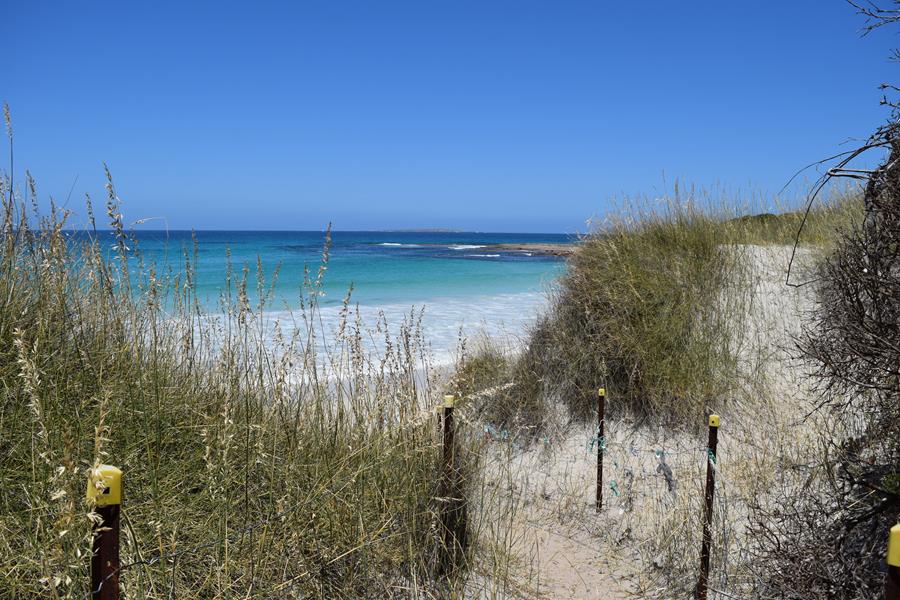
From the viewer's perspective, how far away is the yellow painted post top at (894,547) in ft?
3.73

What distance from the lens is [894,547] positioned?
1152 millimetres

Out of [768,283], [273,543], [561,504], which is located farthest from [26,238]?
[768,283]

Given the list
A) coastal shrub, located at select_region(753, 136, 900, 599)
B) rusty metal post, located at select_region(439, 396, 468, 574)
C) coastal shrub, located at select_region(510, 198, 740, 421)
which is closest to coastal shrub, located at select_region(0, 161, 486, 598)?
rusty metal post, located at select_region(439, 396, 468, 574)

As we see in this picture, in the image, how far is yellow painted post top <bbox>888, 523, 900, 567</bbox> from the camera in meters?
1.14

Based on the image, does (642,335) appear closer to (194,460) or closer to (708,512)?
(708,512)

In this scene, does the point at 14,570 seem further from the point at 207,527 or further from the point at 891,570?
the point at 891,570

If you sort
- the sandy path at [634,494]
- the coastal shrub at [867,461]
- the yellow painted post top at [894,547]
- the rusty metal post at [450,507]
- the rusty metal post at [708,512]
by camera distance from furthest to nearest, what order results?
the sandy path at [634,494] < the rusty metal post at [708,512] < the rusty metal post at [450,507] < the coastal shrub at [867,461] < the yellow painted post top at [894,547]

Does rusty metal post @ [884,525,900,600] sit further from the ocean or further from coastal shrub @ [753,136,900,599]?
the ocean

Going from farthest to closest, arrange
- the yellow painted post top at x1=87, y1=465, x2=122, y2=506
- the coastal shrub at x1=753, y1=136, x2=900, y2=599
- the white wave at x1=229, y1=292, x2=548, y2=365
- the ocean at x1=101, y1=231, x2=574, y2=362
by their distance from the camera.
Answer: the ocean at x1=101, y1=231, x2=574, y2=362, the white wave at x1=229, y1=292, x2=548, y2=365, the coastal shrub at x1=753, y1=136, x2=900, y2=599, the yellow painted post top at x1=87, y1=465, x2=122, y2=506

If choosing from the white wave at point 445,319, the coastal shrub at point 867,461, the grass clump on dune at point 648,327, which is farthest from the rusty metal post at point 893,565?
the white wave at point 445,319

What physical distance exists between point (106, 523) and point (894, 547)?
1.55 metres

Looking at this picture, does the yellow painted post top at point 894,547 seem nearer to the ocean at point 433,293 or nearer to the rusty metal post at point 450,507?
the rusty metal post at point 450,507

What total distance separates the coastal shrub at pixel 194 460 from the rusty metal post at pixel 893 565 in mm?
1756

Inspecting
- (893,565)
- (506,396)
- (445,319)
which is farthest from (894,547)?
(445,319)
